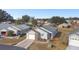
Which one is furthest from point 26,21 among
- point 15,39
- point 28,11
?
point 15,39

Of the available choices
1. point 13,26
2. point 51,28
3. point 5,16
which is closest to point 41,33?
point 51,28

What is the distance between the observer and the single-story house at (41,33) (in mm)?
1225

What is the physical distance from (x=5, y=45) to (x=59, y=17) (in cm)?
58

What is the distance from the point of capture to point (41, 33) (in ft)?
4.04

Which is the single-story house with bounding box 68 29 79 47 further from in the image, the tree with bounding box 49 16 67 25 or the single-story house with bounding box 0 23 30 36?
the single-story house with bounding box 0 23 30 36

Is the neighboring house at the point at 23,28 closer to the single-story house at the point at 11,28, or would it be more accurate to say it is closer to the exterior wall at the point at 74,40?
the single-story house at the point at 11,28

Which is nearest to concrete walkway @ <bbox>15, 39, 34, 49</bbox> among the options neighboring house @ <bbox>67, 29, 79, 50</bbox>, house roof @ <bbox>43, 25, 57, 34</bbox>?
house roof @ <bbox>43, 25, 57, 34</bbox>

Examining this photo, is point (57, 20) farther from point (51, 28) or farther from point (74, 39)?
point (74, 39)

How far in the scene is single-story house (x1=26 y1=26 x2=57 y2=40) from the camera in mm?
1225

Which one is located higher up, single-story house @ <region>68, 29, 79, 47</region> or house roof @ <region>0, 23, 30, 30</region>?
house roof @ <region>0, 23, 30, 30</region>

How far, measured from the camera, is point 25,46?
124 cm

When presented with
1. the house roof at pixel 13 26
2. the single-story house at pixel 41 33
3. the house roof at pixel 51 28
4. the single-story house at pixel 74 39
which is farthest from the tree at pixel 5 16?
the single-story house at pixel 74 39
